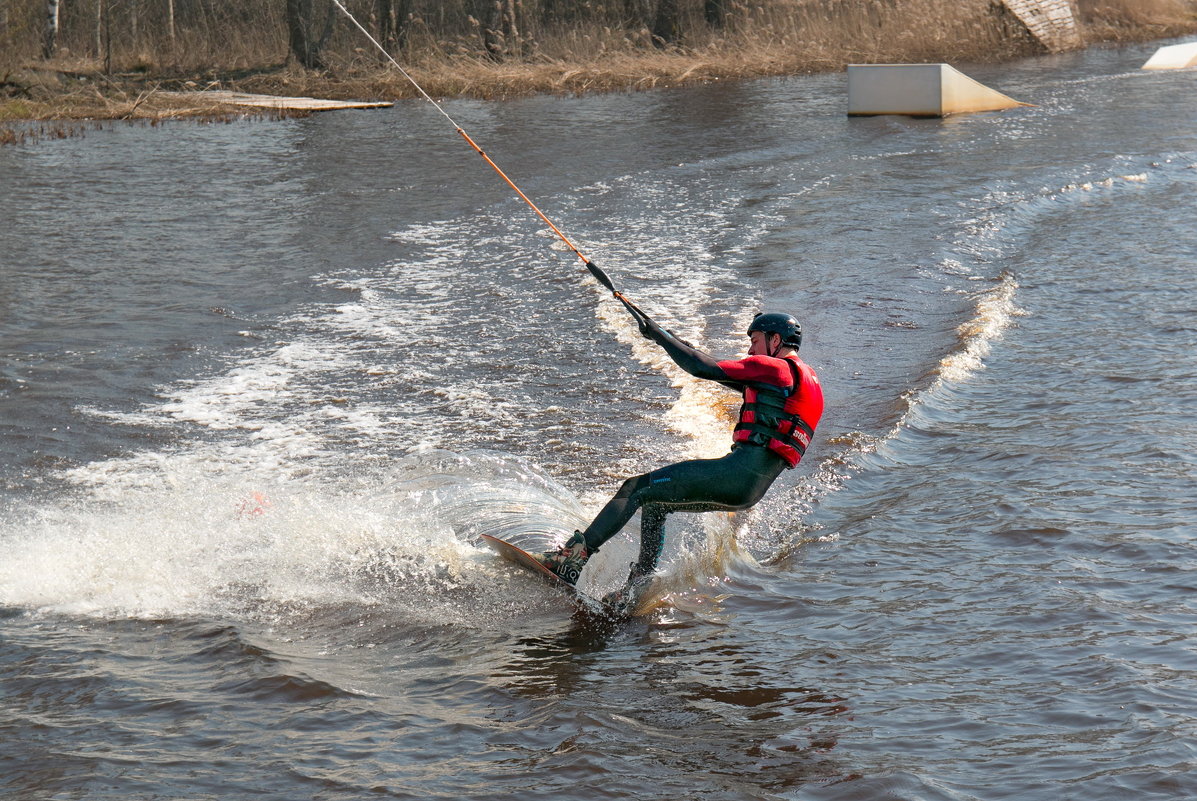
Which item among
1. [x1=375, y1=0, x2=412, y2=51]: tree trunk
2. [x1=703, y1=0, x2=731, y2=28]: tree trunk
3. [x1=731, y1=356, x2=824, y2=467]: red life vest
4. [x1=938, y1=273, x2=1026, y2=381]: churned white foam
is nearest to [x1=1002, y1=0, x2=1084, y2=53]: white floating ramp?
[x1=703, y1=0, x2=731, y2=28]: tree trunk

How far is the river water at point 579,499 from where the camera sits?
18.8ft

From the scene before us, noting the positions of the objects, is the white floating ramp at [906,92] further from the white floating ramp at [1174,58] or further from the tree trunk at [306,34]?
the tree trunk at [306,34]

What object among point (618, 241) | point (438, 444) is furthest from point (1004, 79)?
point (438, 444)

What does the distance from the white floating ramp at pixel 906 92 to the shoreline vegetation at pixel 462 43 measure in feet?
22.1

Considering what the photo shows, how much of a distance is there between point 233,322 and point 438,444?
425 cm

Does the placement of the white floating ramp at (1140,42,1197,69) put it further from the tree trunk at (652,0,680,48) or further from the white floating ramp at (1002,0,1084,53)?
the tree trunk at (652,0,680,48)

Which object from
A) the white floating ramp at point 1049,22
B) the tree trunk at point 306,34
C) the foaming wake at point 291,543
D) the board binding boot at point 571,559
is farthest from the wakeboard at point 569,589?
the white floating ramp at point 1049,22

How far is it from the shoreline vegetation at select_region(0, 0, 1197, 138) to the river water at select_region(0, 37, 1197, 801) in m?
12.8

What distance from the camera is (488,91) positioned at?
30.8 meters

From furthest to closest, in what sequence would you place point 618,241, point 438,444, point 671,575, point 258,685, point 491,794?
point 618,241, point 438,444, point 671,575, point 258,685, point 491,794

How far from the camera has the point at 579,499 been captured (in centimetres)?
875

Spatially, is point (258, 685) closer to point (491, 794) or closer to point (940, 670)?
point (491, 794)

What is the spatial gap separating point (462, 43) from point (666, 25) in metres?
5.67

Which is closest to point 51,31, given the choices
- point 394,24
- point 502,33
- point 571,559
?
point 394,24
